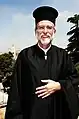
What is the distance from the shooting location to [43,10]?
3.19 m

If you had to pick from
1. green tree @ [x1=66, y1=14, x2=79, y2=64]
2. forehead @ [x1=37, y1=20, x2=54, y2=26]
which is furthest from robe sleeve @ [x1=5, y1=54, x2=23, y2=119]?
green tree @ [x1=66, y1=14, x2=79, y2=64]

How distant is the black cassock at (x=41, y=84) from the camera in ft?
9.99

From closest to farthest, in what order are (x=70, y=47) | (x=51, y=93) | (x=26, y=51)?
(x=51, y=93) → (x=26, y=51) → (x=70, y=47)

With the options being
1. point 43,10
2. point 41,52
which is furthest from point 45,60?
point 43,10

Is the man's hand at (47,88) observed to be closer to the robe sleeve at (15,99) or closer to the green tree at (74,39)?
the robe sleeve at (15,99)

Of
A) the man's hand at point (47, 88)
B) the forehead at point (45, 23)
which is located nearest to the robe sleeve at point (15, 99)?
the man's hand at point (47, 88)

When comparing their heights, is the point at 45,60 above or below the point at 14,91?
above

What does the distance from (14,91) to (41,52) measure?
47 cm

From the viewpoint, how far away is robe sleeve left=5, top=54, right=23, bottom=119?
3119 mm

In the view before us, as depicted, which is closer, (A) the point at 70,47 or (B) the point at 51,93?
(B) the point at 51,93

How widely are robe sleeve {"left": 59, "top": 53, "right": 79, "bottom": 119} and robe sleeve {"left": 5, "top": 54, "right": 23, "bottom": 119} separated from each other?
44 cm

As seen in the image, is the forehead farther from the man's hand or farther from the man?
the man's hand

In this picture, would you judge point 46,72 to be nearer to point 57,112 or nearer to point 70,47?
point 57,112

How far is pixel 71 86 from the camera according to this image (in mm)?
3059
